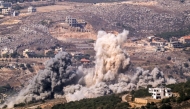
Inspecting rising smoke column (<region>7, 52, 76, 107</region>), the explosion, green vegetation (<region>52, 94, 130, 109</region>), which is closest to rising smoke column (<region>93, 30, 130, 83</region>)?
the explosion

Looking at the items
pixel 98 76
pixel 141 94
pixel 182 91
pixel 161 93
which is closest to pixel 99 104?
pixel 141 94

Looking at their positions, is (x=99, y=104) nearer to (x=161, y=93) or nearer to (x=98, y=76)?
(x=161, y=93)

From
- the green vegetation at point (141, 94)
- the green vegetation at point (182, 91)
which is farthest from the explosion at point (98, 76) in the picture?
the green vegetation at point (182, 91)

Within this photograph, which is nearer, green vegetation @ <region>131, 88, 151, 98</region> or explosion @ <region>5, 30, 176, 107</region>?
green vegetation @ <region>131, 88, 151, 98</region>

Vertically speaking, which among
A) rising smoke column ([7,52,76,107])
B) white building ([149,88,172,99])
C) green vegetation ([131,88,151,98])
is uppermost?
white building ([149,88,172,99])

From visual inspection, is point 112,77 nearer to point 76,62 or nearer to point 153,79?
point 153,79

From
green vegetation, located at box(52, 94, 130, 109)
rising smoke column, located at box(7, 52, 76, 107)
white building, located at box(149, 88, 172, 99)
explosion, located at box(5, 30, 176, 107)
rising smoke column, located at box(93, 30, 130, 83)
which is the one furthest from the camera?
rising smoke column, located at box(93, 30, 130, 83)

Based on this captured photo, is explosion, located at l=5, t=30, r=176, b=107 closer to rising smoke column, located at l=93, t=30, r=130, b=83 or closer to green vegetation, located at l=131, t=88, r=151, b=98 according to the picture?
rising smoke column, located at l=93, t=30, r=130, b=83
